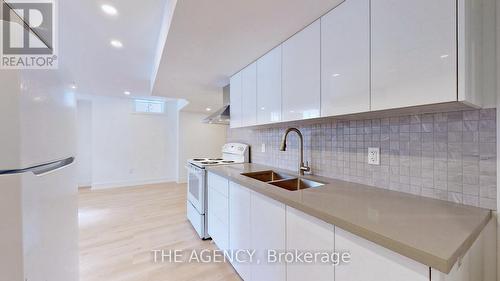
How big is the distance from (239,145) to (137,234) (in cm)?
176

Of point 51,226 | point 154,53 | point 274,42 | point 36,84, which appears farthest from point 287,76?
point 154,53

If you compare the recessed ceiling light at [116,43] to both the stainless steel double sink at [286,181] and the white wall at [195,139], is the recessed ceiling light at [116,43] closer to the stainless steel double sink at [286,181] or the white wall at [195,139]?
the stainless steel double sink at [286,181]

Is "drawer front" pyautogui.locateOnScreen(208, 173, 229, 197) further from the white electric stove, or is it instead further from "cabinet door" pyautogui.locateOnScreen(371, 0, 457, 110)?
"cabinet door" pyautogui.locateOnScreen(371, 0, 457, 110)

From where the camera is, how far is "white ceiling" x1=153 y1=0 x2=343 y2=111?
120cm

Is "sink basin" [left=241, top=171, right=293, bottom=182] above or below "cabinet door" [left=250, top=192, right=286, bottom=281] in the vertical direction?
above

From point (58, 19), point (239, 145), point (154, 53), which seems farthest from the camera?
point (239, 145)

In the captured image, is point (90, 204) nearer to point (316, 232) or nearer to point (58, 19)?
point (58, 19)

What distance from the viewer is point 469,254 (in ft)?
2.48

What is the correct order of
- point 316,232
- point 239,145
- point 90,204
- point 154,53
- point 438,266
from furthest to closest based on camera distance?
point 90,204, point 239,145, point 154,53, point 316,232, point 438,266

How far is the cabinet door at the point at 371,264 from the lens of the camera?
642mm

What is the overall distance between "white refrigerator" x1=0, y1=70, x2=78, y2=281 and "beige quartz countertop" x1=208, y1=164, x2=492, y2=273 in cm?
100

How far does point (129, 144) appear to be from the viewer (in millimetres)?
5215

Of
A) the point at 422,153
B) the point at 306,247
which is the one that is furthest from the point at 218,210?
the point at 422,153

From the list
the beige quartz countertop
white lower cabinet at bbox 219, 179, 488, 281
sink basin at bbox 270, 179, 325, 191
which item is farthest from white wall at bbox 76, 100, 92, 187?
the beige quartz countertop
